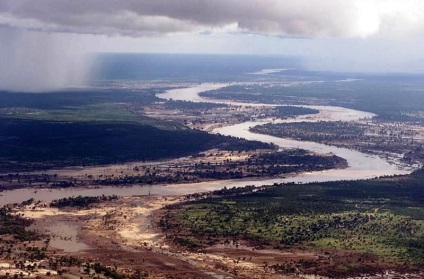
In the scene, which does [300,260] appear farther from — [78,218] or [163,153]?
[163,153]

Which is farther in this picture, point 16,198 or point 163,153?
point 163,153

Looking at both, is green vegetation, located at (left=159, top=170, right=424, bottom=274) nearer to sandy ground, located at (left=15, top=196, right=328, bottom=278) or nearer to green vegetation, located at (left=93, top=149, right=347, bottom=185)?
sandy ground, located at (left=15, top=196, right=328, bottom=278)

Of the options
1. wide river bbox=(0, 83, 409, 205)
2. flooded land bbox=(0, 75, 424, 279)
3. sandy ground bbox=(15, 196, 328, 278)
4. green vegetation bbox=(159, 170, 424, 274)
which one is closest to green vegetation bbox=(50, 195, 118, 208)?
flooded land bbox=(0, 75, 424, 279)

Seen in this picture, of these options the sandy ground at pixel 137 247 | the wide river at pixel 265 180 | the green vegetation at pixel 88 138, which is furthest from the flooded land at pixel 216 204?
the green vegetation at pixel 88 138

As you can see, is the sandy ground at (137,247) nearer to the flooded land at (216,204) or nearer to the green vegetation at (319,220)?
the flooded land at (216,204)

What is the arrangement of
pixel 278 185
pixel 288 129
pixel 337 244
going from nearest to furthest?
1. pixel 337 244
2. pixel 278 185
3. pixel 288 129

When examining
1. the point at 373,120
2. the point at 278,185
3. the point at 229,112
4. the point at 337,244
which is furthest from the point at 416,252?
the point at 229,112
